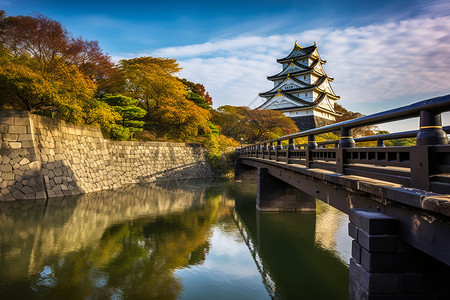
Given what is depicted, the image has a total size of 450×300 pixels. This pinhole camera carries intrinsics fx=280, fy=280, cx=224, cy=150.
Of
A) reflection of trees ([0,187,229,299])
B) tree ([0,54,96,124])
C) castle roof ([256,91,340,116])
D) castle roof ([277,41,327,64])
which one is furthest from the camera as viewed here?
castle roof ([277,41,327,64])

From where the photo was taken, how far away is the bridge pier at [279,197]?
10047 millimetres

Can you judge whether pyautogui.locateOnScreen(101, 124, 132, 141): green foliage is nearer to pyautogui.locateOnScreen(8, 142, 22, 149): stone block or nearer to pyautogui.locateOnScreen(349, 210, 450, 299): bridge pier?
pyautogui.locateOnScreen(8, 142, 22, 149): stone block

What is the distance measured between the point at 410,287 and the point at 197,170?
21.3 m

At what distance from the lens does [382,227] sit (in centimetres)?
266

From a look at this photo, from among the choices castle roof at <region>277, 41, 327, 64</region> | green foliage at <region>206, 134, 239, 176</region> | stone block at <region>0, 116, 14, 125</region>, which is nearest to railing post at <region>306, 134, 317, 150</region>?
stone block at <region>0, 116, 14, 125</region>

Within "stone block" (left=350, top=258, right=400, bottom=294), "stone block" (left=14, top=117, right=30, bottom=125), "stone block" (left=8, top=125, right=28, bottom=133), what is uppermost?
"stone block" (left=14, top=117, right=30, bottom=125)

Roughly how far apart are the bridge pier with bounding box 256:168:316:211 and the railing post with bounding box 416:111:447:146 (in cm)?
770

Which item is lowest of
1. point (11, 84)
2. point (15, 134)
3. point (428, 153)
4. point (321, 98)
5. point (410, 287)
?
point (410, 287)

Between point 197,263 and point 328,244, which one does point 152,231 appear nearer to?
point 197,263

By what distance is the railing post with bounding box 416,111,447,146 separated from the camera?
231cm

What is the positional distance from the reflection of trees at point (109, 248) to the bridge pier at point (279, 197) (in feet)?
6.45

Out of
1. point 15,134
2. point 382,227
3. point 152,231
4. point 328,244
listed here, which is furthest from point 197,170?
point 382,227

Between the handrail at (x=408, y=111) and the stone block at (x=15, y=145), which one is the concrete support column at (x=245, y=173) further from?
the handrail at (x=408, y=111)

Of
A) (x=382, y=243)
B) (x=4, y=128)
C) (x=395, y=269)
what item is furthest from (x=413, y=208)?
(x=4, y=128)
